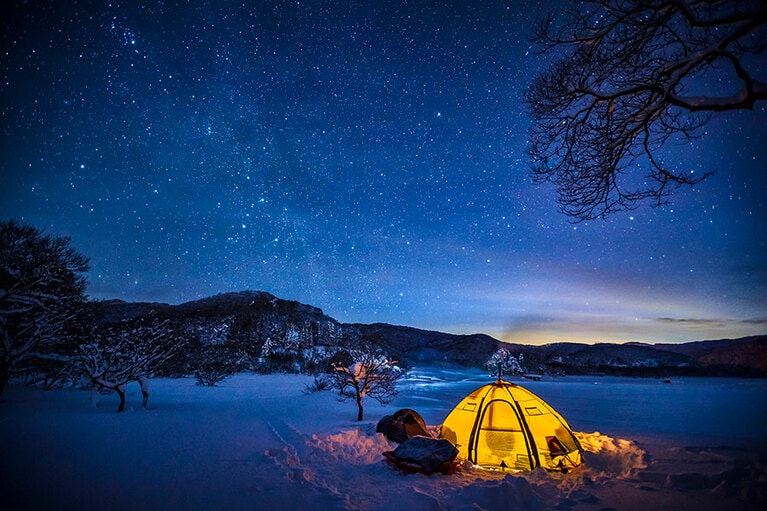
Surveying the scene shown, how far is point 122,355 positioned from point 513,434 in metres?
19.0

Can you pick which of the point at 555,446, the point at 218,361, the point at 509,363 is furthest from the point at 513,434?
the point at 509,363

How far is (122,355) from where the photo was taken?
16953mm

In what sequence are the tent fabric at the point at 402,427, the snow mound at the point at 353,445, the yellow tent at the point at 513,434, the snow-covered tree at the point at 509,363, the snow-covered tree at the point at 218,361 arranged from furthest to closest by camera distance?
the snow-covered tree at the point at 509,363, the snow-covered tree at the point at 218,361, the tent fabric at the point at 402,427, the snow mound at the point at 353,445, the yellow tent at the point at 513,434

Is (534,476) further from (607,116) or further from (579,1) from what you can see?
(579,1)

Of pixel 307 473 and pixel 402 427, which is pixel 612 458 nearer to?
pixel 402 427

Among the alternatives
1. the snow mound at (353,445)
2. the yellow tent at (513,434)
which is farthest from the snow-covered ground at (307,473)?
the yellow tent at (513,434)

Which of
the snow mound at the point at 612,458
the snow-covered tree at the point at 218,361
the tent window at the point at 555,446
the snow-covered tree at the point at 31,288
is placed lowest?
the snow-covered tree at the point at 218,361

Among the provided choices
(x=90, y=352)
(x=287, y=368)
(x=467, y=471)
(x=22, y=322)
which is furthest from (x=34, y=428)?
(x=287, y=368)

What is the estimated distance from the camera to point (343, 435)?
34.9ft

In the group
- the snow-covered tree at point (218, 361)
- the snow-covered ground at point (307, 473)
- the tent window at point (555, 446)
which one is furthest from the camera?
the snow-covered tree at point (218, 361)

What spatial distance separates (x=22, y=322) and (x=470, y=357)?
8899 cm

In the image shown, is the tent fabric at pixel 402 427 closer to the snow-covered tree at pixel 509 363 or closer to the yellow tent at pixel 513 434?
the yellow tent at pixel 513 434

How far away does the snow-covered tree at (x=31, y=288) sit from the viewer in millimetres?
13602

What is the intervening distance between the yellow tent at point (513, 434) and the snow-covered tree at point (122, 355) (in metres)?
15.2
